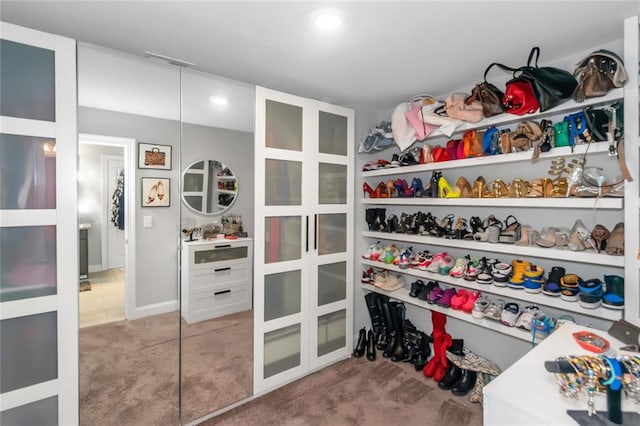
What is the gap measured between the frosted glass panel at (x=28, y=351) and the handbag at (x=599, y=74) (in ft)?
10.5

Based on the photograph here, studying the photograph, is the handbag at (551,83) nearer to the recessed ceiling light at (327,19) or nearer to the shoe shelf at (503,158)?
the shoe shelf at (503,158)

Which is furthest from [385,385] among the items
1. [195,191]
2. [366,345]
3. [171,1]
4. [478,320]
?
[171,1]

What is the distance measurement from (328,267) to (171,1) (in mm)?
2141

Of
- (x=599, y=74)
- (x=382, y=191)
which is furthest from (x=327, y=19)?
(x=382, y=191)

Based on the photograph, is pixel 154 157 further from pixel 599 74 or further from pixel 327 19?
pixel 599 74

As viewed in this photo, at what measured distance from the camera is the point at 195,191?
6.97ft

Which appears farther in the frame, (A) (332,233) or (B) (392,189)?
(B) (392,189)

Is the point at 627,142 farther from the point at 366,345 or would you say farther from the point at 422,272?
the point at 366,345

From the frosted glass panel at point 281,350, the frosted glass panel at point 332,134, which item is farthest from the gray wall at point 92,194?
the frosted glass panel at point 332,134

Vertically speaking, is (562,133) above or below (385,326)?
above

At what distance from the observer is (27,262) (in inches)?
60.4

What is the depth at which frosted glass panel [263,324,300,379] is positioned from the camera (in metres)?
2.34

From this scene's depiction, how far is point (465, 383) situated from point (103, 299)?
2655 millimetres

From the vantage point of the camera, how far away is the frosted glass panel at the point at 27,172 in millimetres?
1479
